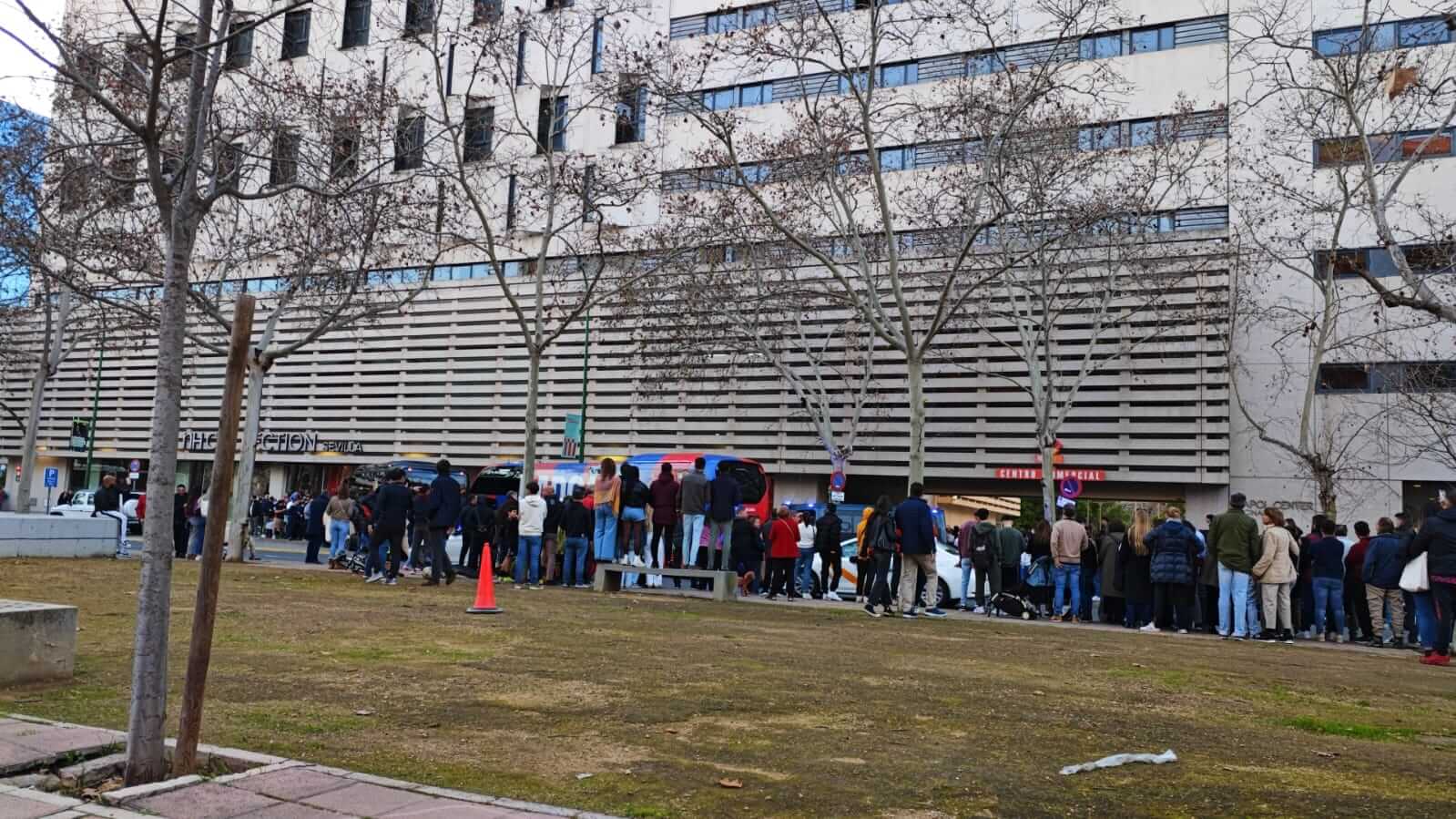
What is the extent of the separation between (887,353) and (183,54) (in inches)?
1215

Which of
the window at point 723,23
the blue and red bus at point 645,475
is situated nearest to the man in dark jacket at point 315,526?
the blue and red bus at point 645,475

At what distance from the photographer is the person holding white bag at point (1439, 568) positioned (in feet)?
41.5

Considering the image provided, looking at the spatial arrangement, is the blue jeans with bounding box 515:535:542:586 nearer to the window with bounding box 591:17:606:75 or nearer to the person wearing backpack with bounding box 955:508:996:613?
the person wearing backpack with bounding box 955:508:996:613

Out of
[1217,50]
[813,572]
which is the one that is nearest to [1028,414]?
[1217,50]

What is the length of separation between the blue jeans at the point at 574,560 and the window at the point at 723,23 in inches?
836

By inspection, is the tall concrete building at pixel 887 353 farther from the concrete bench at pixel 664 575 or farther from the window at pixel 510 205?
the concrete bench at pixel 664 575

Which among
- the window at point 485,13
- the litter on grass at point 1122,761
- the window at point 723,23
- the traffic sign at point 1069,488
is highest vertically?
the window at point 723,23

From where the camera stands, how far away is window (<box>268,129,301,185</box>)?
9309 millimetres

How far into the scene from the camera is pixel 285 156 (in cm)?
970

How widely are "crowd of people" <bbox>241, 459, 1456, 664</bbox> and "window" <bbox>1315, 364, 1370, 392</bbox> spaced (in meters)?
13.1

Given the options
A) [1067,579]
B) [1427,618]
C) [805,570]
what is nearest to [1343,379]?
[1067,579]

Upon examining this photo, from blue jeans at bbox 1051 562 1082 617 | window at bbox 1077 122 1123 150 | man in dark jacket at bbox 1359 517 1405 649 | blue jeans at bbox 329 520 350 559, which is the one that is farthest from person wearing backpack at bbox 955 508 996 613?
blue jeans at bbox 329 520 350 559

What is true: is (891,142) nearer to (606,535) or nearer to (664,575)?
(606,535)

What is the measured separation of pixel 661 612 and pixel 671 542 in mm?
4884
